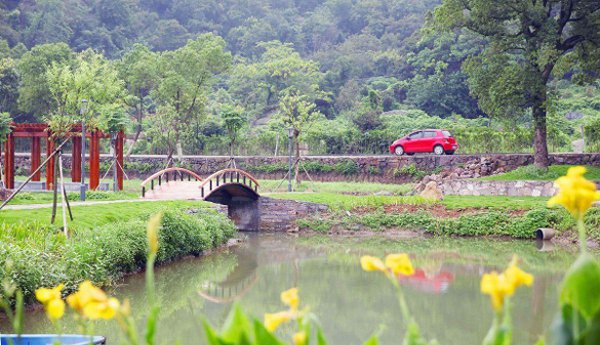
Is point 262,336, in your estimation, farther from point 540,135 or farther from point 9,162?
point 540,135

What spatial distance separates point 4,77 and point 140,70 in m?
8.35

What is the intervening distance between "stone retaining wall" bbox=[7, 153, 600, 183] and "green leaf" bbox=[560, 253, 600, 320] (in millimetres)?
29322

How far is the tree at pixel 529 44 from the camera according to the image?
26.3m

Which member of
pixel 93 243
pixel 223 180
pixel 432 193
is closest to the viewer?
pixel 93 243

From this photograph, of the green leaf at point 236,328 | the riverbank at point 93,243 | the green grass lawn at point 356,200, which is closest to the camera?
the green leaf at point 236,328

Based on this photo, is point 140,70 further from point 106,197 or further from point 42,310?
point 42,310

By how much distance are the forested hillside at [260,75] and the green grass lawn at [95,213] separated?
310 inches

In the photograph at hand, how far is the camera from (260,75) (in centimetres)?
5141

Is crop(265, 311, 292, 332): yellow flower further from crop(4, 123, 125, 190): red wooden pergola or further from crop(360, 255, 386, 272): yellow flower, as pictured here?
crop(4, 123, 125, 190): red wooden pergola

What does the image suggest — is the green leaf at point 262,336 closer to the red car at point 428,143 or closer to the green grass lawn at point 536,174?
the green grass lawn at point 536,174

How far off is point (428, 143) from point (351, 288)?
19108 mm

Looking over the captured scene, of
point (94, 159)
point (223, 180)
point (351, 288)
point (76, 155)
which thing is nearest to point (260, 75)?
point (76, 155)

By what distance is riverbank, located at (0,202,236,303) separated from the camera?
11391 millimetres

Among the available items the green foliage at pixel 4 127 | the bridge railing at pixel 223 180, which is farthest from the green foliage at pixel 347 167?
the green foliage at pixel 4 127
